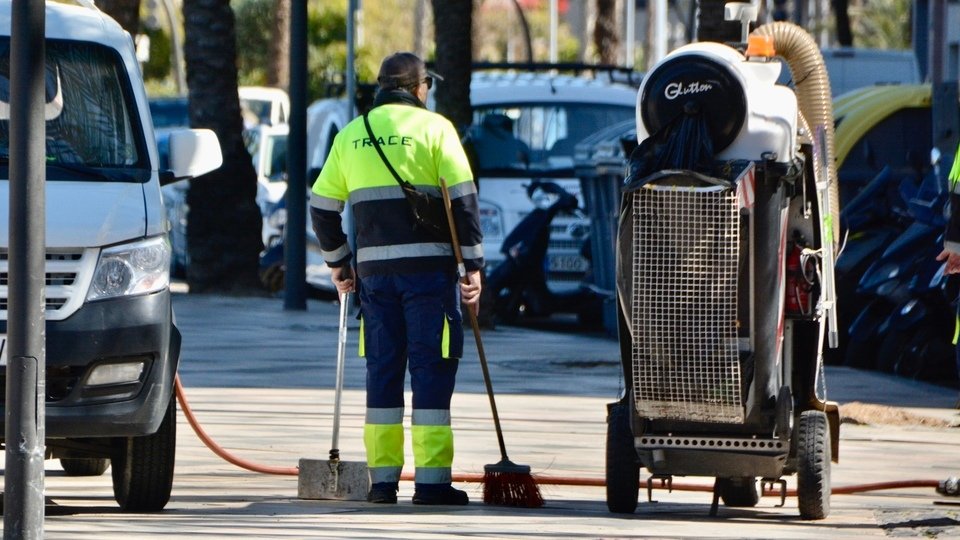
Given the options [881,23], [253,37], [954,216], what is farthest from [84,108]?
[881,23]

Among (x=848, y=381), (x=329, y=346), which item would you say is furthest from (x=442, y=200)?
(x=329, y=346)

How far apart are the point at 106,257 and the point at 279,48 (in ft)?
114

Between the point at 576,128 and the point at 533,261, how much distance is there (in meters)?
1.70

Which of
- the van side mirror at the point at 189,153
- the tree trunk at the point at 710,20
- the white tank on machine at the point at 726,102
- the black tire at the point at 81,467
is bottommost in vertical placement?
the black tire at the point at 81,467

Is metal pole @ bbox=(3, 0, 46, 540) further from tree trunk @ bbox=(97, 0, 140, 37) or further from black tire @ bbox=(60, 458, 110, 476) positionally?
tree trunk @ bbox=(97, 0, 140, 37)

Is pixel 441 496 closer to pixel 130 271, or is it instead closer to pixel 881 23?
pixel 130 271

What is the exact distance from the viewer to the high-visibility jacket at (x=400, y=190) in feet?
27.5

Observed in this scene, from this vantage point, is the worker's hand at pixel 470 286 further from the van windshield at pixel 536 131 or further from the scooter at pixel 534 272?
the van windshield at pixel 536 131

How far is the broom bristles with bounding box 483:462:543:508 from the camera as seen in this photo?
8.43m

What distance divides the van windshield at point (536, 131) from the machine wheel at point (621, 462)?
33.9 feet

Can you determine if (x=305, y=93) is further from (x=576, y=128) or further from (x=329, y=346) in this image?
(x=329, y=346)

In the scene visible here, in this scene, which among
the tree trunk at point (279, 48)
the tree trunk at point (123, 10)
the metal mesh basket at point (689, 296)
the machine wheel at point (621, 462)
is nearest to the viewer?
the metal mesh basket at point (689, 296)

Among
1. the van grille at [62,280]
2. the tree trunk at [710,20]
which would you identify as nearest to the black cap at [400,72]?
the van grille at [62,280]

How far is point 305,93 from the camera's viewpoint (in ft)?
62.3
